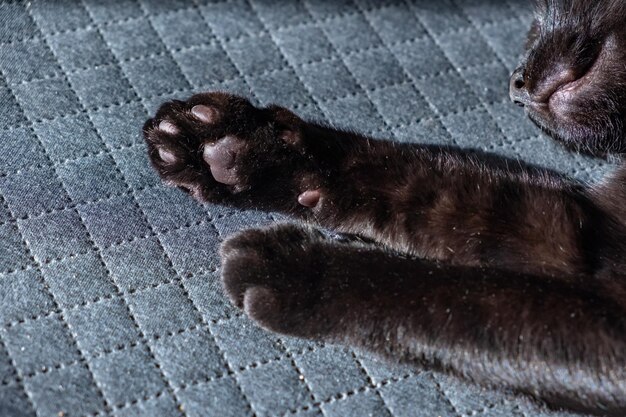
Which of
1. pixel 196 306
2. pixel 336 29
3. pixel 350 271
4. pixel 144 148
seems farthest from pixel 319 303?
pixel 336 29

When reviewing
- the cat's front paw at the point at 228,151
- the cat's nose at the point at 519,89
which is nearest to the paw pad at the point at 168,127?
the cat's front paw at the point at 228,151

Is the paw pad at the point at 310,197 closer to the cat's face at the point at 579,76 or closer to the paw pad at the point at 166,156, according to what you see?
the paw pad at the point at 166,156

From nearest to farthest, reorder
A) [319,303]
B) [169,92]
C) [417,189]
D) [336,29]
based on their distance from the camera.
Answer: [319,303] → [417,189] → [169,92] → [336,29]

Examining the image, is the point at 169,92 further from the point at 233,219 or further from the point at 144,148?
the point at 233,219

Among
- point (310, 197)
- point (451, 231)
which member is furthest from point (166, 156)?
point (451, 231)

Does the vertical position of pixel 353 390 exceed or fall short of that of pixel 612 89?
it falls short

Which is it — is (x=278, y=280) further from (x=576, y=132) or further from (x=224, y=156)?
(x=576, y=132)
